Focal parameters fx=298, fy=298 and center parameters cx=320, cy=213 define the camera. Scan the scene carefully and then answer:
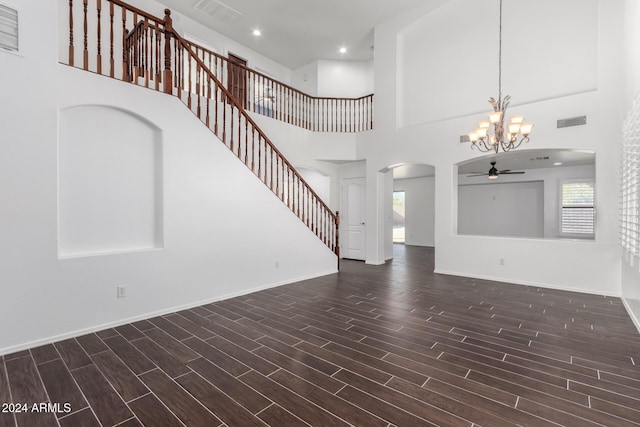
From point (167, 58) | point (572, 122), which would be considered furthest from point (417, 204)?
point (167, 58)

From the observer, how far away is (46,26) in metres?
3.05

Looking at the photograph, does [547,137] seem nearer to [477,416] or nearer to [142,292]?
Answer: [477,416]

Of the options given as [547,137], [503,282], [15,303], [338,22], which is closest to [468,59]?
[547,137]

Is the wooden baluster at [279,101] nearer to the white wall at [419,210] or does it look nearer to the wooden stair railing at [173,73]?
the wooden stair railing at [173,73]

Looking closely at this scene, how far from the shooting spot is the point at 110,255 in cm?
343

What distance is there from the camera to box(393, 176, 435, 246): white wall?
37.7 ft

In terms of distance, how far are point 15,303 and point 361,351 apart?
3302mm

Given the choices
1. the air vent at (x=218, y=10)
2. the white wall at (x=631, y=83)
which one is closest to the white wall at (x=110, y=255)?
the air vent at (x=218, y=10)

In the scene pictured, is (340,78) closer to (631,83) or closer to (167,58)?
(167,58)

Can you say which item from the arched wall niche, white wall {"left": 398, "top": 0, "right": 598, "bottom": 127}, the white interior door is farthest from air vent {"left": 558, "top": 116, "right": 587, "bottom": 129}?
the arched wall niche

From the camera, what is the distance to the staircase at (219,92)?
163 inches

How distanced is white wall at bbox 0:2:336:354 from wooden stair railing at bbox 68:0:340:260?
28 cm

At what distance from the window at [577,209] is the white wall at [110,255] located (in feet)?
32.6

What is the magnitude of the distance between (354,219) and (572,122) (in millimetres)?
5137
